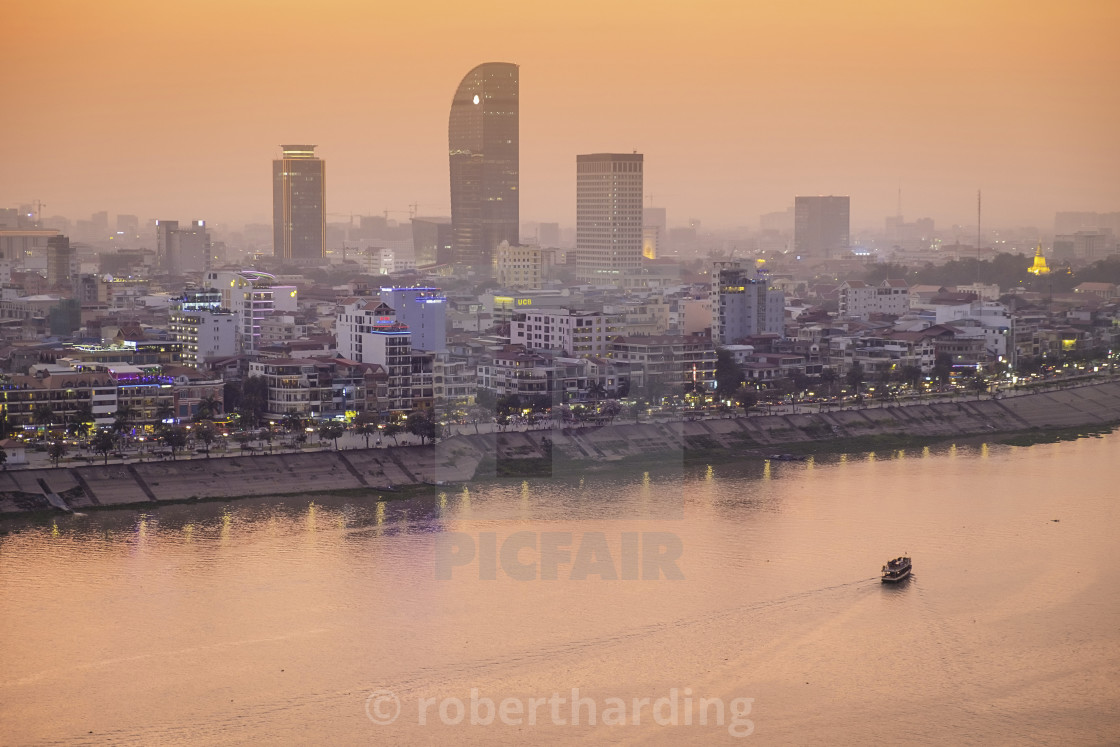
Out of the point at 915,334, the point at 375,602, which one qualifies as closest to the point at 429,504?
the point at 375,602

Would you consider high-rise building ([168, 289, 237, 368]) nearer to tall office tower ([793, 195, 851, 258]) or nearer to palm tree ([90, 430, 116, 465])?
palm tree ([90, 430, 116, 465])

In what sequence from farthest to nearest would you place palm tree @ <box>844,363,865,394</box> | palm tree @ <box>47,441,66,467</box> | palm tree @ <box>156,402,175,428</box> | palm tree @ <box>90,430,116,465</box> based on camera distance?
palm tree @ <box>844,363,865,394</box> → palm tree @ <box>156,402,175,428</box> → palm tree @ <box>90,430,116,465</box> → palm tree @ <box>47,441,66,467</box>

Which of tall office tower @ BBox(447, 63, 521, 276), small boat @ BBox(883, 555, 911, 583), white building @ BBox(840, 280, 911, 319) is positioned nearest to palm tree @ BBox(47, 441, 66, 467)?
small boat @ BBox(883, 555, 911, 583)

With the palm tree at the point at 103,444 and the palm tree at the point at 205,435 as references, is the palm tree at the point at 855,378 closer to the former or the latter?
the palm tree at the point at 205,435

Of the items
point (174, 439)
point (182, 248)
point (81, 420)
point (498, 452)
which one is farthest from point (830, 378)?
point (182, 248)

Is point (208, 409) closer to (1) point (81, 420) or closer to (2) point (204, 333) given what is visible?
(1) point (81, 420)

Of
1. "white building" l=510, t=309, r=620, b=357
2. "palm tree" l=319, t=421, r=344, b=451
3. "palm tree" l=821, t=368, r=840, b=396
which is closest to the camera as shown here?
"palm tree" l=319, t=421, r=344, b=451

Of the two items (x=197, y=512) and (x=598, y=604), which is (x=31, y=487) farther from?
(x=598, y=604)
